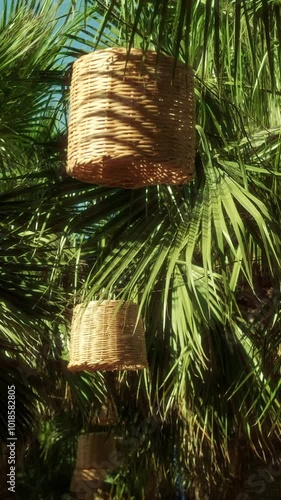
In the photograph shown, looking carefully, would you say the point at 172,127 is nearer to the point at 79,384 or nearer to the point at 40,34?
the point at 40,34

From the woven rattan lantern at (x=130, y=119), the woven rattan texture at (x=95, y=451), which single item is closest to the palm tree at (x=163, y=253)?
the woven rattan texture at (x=95, y=451)

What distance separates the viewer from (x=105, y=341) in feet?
10.1

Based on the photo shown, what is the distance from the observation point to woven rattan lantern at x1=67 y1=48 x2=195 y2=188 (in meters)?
1.55

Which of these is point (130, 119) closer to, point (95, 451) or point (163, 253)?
point (163, 253)

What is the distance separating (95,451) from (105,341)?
2.29 meters

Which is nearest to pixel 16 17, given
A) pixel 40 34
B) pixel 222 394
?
pixel 40 34

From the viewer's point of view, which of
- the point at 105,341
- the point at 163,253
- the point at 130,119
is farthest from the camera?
the point at 105,341

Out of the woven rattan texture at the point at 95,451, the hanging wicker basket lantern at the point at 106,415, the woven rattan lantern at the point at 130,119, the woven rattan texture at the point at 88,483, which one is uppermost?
the woven rattan lantern at the point at 130,119

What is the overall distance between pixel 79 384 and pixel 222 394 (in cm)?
86

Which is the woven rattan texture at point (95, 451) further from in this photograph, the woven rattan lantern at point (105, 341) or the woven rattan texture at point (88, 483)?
the woven rattan lantern at point (105, 341)

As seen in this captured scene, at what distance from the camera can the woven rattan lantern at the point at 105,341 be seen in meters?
3.06

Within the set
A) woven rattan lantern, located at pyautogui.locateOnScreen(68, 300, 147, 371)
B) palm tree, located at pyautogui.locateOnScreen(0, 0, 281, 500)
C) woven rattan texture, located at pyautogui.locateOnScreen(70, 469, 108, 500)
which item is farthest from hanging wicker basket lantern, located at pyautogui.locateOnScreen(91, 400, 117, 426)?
woven rattan lantern, located at pyautogui.locateOnScreen(68, 300, 147, 371)

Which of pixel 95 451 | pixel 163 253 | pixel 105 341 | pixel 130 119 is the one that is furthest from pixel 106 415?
pixel 130 119

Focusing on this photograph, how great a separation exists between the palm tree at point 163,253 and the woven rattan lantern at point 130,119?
2.43 feet
